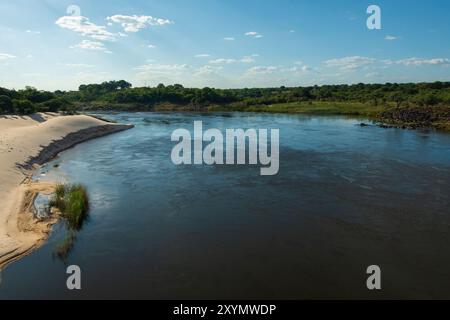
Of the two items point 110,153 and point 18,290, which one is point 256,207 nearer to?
point 18,290

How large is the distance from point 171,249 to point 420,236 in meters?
10.2

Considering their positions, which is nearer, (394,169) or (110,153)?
(394,169)

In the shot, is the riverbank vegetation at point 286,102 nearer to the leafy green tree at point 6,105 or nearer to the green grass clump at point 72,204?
the leafy green tree at point 6,105

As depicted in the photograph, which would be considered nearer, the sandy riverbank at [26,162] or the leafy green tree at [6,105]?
the sandy riverbank at [26,162]

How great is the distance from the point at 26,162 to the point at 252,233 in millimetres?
19554

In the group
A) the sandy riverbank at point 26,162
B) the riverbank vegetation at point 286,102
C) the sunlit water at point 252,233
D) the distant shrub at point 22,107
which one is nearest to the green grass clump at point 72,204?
the sunlit water at point 252,233

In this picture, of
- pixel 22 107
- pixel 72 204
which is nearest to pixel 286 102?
pixel 22 107

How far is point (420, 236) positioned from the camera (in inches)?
645

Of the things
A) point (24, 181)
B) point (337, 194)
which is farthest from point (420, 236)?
point (24, 181)

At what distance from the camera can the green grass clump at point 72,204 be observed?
17.5 m

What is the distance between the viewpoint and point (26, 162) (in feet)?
93.2

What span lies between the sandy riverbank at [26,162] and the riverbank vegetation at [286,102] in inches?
457

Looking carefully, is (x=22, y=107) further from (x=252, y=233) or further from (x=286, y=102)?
(x=286, y=102)
